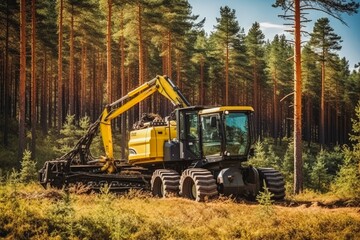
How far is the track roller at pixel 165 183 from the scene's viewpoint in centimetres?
1591

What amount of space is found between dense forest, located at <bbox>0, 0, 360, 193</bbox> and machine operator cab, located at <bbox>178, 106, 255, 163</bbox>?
620 cm

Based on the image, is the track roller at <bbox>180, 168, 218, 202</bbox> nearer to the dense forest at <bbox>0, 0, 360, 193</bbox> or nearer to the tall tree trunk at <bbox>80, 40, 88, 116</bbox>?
the dense forest at <bbox>0, 0, 360, 193</bbox>

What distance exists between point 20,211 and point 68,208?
1.00 meters

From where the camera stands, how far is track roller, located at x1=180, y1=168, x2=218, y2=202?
46.5 feet

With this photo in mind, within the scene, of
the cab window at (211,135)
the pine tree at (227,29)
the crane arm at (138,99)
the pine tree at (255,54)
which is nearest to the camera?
the cab window at (211,135)

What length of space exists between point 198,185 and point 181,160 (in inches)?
110

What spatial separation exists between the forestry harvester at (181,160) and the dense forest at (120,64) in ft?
21.3

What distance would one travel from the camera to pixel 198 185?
14.3 metres

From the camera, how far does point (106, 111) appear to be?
19.3m

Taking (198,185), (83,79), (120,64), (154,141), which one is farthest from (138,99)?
(120,64)

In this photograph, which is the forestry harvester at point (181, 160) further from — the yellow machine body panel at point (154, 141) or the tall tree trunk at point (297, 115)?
the tall tree trunk at point (297, 115)

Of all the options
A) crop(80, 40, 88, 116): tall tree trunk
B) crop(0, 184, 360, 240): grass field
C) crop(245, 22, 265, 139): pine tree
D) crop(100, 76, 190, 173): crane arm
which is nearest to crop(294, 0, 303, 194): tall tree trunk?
crop(100, 76, 190, 173): crane arm

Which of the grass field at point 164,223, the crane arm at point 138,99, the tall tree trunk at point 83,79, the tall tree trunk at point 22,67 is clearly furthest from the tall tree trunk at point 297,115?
the tall tree trunk at point 83,79

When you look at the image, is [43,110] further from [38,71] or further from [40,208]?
[40,208]
